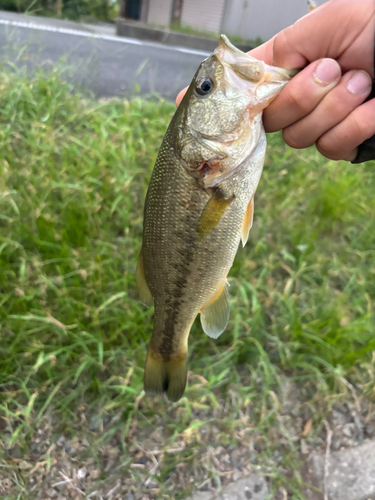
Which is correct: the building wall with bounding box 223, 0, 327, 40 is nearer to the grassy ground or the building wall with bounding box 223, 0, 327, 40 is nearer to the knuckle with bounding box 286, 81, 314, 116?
the grassy ground

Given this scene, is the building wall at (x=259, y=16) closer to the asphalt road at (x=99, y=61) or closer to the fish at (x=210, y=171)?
the asphalt road at (x=99, y=61)

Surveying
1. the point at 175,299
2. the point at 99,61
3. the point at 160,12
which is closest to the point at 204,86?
the point at 175,299

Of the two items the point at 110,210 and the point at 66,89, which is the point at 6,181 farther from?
the point at 66,89

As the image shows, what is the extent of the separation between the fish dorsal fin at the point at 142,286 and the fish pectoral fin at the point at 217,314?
26cm

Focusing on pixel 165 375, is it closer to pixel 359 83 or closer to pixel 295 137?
pixel 295 137

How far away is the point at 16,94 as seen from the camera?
10.3 ft

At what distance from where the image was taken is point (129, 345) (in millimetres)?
2137

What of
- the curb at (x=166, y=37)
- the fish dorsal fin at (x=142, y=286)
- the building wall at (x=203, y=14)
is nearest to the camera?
the fish dorsal fin at (x=142, y=286)

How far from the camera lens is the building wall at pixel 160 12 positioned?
15266 millimetres

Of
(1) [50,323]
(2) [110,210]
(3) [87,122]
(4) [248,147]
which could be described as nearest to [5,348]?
(1) [50,323]

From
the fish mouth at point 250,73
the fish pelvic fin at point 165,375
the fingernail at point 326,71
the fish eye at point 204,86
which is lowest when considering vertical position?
the fish pelvic fin at point 165,375

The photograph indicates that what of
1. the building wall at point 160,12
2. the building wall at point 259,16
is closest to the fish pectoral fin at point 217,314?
the building wall at point 259,16

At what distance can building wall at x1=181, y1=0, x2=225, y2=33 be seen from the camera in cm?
1362

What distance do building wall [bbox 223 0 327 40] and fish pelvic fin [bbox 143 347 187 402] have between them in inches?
456
